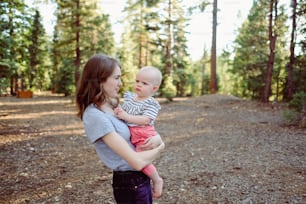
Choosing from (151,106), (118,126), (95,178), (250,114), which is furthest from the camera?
(250,114)

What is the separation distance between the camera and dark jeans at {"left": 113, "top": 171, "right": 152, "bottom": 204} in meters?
2.00

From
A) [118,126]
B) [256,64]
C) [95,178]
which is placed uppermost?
[256,64]

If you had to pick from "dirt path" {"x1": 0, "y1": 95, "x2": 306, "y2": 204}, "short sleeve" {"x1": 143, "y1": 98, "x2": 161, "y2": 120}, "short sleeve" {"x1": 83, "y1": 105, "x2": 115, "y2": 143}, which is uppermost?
"short sleeve" {"x1": 143, "y1": 98, "x2": 161, "y2": 120}

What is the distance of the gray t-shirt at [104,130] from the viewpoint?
180cm

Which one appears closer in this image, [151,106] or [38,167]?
[151,106]

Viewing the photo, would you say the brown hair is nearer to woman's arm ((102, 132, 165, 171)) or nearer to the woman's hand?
woman's arm ((102, 132, 165, 171))

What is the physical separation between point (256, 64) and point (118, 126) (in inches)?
807

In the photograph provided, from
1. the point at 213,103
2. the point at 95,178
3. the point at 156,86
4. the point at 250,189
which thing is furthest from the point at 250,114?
the point at 156,86

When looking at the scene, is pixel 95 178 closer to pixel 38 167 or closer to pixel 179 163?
pixel 38 167

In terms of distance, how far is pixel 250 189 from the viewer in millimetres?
4668

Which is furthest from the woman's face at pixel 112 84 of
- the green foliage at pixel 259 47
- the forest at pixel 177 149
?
the green foliage at pixel 259 47

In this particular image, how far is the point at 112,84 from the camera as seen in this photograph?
77.0 inches

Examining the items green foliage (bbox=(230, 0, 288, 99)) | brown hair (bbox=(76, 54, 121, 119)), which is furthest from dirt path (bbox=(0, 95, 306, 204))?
green foliage (bbox=(230, 0, 288, 99))

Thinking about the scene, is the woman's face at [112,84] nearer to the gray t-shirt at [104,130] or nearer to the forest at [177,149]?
the gray t-shirt at [104,130]
